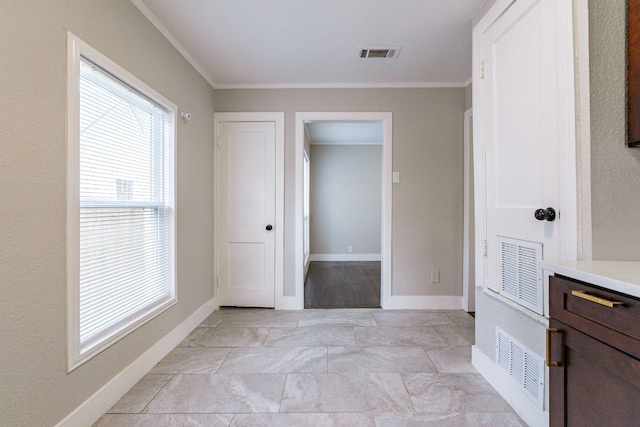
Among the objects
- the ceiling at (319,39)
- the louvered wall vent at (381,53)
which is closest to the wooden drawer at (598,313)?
the ceiling at (319,39)

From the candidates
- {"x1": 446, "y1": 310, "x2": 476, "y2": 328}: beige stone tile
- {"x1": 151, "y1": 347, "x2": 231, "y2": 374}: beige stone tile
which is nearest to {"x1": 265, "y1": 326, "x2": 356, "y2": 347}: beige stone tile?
{"x1": 151, "y1": 347, "x2": 231, "y2": 374}: beige stone tile

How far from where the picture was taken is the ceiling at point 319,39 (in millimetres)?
2057

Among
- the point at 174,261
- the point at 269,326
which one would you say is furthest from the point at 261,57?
the point at 269,326

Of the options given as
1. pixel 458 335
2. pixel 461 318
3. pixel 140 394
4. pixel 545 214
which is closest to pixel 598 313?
pixel 545 214

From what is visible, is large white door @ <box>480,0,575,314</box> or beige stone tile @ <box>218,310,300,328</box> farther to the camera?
beige stone tile @ <box>218,310,300,328</box>

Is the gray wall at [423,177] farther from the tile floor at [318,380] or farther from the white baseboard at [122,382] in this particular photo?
the white baseboard at [122,382]

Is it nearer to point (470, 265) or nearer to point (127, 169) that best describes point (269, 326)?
point (127, 169)

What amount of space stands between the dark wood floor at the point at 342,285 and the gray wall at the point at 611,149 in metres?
2.49

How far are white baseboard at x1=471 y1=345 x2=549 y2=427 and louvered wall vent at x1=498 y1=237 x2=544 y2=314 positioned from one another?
492mm

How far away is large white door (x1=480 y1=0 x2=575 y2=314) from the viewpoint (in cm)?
137

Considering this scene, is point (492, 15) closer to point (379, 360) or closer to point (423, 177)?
point (423, 177)

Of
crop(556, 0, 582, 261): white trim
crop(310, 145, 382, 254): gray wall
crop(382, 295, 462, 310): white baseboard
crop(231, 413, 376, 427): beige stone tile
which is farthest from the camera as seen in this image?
crop(310, 145, 382, 254): gray wall

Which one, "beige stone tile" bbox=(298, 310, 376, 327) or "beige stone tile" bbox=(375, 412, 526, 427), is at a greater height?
"beige stone tile" bbox=(298, 310, 376, 327)

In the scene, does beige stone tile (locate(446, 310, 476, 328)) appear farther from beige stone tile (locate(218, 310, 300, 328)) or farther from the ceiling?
the ceiling
